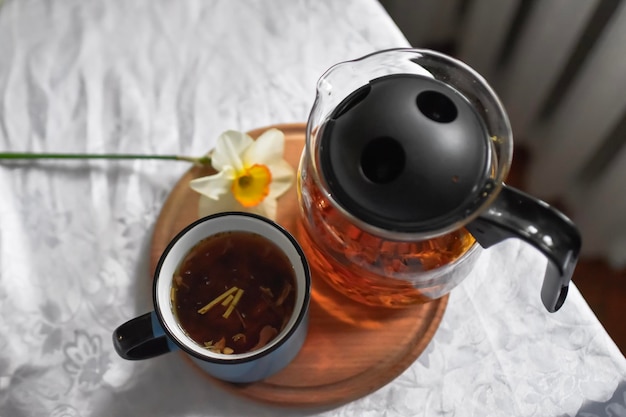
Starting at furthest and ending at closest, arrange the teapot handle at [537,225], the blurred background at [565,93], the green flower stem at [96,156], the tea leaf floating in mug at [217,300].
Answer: the blurred background at [565,93], the green flower stem at [96,156], the tea leaf floating in mug at [217,300], the teapot handle at [537,225]

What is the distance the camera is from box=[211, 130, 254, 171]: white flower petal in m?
0.63

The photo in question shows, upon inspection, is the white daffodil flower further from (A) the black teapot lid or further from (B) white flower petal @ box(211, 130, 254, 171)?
(A) the black teapot lid

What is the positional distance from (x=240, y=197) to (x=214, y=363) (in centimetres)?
19

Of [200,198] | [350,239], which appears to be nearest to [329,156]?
[350,239]

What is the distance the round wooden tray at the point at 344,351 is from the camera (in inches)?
22.7

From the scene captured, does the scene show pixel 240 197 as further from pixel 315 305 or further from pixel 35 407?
pixel 35 407

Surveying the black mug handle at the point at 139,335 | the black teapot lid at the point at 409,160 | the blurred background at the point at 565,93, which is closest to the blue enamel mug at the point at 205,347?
the black mug handle at the point at 139,335

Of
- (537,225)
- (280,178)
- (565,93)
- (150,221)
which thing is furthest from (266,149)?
(565,93)

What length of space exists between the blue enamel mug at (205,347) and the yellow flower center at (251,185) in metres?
0.07

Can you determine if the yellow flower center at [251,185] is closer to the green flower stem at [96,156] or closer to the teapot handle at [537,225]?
the green flower stem at [96,156]

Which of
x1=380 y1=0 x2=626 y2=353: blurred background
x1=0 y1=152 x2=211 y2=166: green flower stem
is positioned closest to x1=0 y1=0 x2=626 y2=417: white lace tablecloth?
x1=0 y1=152 x2=211 y2=166: green flower stem

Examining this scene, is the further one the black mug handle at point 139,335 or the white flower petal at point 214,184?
the white flower petal at point 214,184

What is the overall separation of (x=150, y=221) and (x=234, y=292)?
0.16 m

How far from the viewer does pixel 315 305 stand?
2.00 feet
